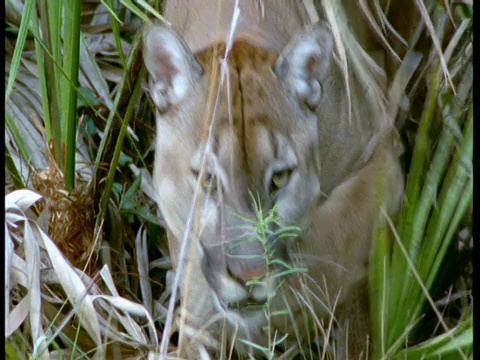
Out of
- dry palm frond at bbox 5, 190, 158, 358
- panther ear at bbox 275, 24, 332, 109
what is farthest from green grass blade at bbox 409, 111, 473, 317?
dry palm frond at bbox 5, 190, 158, 358

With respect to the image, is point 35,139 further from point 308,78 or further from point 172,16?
point 308,78

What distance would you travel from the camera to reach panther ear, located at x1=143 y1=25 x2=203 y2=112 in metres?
3.08

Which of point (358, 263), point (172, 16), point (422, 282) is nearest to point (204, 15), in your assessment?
point (172, 16)

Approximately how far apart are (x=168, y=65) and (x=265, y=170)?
23.2 inches

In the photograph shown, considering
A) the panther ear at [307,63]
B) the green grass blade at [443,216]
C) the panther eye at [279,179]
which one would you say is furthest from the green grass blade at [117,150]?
the green grass blade at [443,216]

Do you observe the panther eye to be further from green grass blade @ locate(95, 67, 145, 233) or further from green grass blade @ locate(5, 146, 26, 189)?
green grass blade @ locate(5, 146, 26, 189)

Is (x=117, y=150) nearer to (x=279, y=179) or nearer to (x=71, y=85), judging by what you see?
(x=71, y=85)

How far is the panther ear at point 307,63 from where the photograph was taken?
3.13m

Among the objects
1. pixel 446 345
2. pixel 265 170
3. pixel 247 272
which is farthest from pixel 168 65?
pixel 446 345

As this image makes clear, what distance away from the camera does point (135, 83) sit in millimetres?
3555

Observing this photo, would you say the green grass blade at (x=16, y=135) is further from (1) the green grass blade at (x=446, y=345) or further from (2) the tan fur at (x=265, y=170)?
(1) the green grass blade at (x=446, y=345)

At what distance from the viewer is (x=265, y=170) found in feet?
9.42

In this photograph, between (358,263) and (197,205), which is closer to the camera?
(197,205)

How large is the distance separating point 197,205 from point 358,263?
0.90 m
